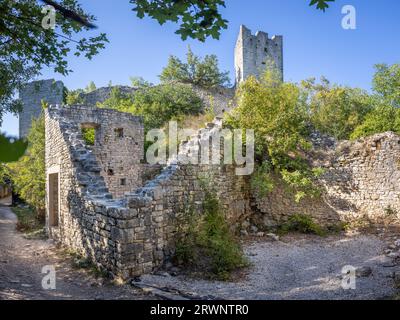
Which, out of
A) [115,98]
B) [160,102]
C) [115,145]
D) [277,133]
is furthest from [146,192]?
[115,98]

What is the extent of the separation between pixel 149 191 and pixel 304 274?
3.39 meters

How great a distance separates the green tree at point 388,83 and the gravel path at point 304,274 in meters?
9.65

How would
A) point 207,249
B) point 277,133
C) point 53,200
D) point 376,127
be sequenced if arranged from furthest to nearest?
point 376,127, point 53,200, point 277,133, point 207,249

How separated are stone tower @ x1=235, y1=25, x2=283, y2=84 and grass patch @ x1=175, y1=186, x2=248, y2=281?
23.6m

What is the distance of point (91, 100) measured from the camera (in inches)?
915

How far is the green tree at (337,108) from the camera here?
15.1 meters

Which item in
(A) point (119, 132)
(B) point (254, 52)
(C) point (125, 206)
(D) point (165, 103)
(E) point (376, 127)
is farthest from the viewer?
(B) point (254, 52)

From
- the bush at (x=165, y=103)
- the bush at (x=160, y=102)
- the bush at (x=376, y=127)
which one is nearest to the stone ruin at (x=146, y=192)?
the bush at (x=376, y=127)

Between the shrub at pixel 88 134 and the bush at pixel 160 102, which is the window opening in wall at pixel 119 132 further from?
the bush at pixel 160 102

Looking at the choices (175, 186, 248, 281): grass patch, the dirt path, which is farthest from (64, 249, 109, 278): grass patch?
(175, 186, 248, 281): grass patch

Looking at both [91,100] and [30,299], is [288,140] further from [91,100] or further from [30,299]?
[91,100]

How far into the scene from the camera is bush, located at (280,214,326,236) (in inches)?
364

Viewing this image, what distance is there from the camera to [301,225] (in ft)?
31.1

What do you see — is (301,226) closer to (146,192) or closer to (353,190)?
(353,190)
